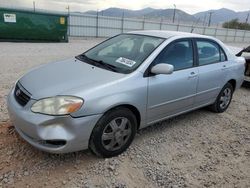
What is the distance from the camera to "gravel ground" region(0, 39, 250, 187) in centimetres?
285

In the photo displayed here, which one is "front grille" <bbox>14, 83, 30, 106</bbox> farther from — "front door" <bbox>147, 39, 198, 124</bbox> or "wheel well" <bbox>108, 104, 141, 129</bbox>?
"front door" <bbox>147, 39, 198, 124</bbox>

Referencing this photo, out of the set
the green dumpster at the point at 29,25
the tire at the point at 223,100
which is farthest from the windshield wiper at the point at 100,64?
the green dumpster at the point at 29,25

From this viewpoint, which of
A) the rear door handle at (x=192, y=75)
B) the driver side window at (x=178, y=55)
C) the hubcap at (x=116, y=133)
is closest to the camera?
the hubcap at (x=116, y=133)

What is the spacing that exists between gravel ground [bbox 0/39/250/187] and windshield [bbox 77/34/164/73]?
3.65ft

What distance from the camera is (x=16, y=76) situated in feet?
21.5

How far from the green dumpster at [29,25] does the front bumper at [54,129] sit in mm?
14017

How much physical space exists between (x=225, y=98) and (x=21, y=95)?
148 inches

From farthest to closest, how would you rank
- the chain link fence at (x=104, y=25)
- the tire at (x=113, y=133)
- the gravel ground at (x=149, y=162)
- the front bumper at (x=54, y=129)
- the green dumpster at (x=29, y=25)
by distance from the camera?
the chain link fence at (x=104, y=25)
the green dumpster at (x=29, y=25)
the tire at (x=113, y=133)
the gravel ground at (x=149, y=162)
the front bumper at (x=54, y=129)

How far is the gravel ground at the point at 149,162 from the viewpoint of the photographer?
112 inches

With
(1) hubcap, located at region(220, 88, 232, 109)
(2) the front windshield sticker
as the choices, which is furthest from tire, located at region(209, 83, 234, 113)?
(2) the front windshield sticker

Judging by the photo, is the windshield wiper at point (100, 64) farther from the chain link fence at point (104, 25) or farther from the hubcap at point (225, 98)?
the chain link fence at point (104, 25)

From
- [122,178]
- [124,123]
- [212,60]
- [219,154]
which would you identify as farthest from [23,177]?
[212,60]

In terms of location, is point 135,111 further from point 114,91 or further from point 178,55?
point 178,55

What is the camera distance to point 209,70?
437 cm
